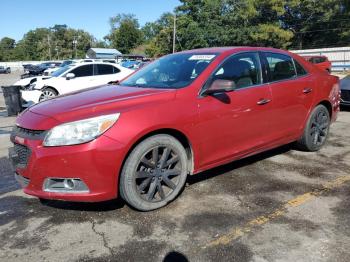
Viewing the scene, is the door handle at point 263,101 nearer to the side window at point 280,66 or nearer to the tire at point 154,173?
the side window at point 280,66

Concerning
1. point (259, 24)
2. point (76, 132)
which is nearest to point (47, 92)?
point (76, 132)

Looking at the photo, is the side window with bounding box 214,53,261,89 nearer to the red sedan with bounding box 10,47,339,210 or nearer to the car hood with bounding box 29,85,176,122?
the red sedan with bounding box 10,47,339,210

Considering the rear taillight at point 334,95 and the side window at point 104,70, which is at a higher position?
the side window at point 104,70

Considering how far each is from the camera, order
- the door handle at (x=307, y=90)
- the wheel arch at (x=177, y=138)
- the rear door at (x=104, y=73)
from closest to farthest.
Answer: the wheel arch at (x=177, y=138), the door handle at (x=307, y=90), the rear door at (x=104, y=73)

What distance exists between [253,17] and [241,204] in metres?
55.1

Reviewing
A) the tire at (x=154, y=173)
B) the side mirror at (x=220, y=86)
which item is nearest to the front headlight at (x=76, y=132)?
the tire at (x=154, y=173)

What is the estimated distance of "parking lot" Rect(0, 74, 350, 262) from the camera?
323 cm

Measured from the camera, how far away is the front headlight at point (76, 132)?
3.55 m

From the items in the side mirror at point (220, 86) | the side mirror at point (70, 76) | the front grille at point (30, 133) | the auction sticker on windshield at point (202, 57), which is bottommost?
the front grille at point (30, 133)

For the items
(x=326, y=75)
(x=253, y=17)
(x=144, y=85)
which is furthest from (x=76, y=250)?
(x=253, y=17)

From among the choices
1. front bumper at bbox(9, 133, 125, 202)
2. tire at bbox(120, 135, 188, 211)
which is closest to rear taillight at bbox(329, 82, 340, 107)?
tire at bbox(120, 135, 188, 211)

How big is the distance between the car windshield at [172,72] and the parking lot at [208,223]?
4.16 feet

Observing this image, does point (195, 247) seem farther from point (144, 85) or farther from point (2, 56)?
point (2, 56)

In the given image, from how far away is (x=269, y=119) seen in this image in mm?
5023
